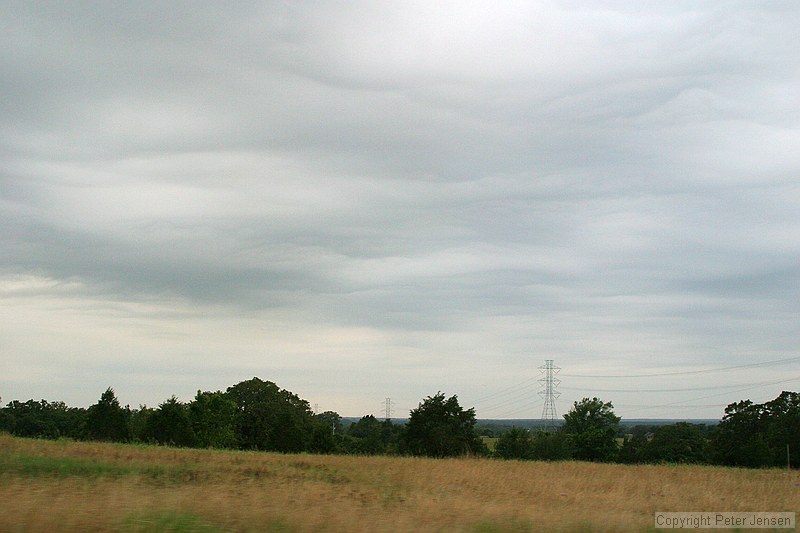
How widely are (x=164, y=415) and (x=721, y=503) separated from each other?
45714 millimetres

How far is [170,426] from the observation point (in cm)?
5531

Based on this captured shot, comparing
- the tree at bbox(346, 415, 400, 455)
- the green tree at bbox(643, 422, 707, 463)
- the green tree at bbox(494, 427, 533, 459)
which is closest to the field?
the green tree at bbox(643, 422, 707, 463)

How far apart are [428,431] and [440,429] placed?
2.91ft

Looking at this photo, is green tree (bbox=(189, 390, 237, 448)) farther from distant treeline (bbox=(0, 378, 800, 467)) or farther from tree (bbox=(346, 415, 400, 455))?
tree (bbox=(346, 415, 400, 455))

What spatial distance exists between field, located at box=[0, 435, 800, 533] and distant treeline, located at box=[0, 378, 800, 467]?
15.2m

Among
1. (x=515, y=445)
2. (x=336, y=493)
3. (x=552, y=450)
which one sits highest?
(x=336, y=493)

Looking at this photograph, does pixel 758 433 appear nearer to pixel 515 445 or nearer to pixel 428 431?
pixel 515 445

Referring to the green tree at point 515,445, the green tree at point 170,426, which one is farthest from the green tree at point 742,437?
the green tree at point 170,426

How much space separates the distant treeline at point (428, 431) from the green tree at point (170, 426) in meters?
0.07

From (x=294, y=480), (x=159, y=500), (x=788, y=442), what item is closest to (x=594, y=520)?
(x=159, y=500)

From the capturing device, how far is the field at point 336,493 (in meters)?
9.91

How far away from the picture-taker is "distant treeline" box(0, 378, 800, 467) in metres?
49.9

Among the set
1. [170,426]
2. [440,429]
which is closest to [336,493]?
[440,429]

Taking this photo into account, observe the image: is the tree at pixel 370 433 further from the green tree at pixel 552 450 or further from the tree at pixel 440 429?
the tree at pixel 440 429
